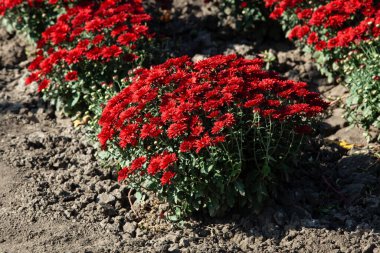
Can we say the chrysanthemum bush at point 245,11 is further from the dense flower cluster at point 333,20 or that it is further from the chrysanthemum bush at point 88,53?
the chrysanthemum bush at point 88,53

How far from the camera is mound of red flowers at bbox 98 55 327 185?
4.61m

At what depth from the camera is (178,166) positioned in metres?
4.80

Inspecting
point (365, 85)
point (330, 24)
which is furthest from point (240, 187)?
point (330, 24)

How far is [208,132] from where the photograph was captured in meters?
4.74

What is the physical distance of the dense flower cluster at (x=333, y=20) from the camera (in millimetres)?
6152

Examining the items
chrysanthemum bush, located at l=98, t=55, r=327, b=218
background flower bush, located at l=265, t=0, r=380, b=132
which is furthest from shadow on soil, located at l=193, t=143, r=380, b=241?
background flower bush, located at l=265, t=0, r=380, b=132

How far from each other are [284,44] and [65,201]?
3625 mm

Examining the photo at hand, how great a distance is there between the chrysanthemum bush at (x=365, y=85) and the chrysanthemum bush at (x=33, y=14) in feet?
10.2

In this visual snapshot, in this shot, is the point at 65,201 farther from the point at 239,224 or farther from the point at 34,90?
the point at 34,90

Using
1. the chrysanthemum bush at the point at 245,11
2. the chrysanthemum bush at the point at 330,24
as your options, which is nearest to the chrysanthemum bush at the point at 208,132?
the chrysanthemum bush at the point at 330,24

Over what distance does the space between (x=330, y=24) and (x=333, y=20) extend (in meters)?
0.05

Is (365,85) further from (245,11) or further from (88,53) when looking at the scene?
(88,53)

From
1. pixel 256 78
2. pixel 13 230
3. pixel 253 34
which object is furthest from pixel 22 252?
pixel 253 34

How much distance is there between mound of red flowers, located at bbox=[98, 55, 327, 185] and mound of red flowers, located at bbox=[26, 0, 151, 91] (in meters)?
1.25
